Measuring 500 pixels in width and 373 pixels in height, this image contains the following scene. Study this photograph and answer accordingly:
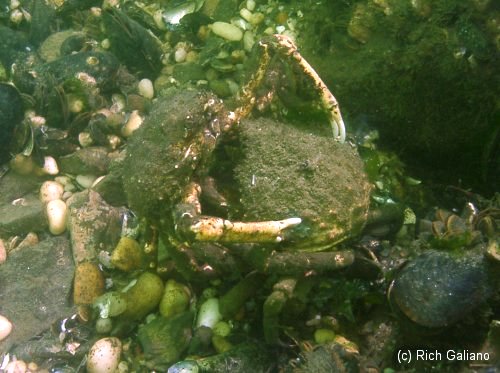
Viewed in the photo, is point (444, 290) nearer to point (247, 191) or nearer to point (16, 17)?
point (247, 191)

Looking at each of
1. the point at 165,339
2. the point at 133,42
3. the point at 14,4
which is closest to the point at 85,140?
the point at 133,42

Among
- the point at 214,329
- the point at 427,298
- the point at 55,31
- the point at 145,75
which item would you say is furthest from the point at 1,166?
the point at 427,298

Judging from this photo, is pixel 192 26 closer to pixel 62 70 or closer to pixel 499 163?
pixel 62 70

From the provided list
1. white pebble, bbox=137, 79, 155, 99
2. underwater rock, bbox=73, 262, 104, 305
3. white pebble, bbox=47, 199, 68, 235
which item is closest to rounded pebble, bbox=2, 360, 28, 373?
underwater rock, bbox=73, 262, 104, 305

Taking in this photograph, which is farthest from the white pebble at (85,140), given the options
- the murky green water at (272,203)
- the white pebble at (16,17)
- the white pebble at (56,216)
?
the white pebble at (16,17)

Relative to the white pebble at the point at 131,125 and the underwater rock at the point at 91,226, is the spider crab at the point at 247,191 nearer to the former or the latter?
the underwater rock at the point at 91,226
